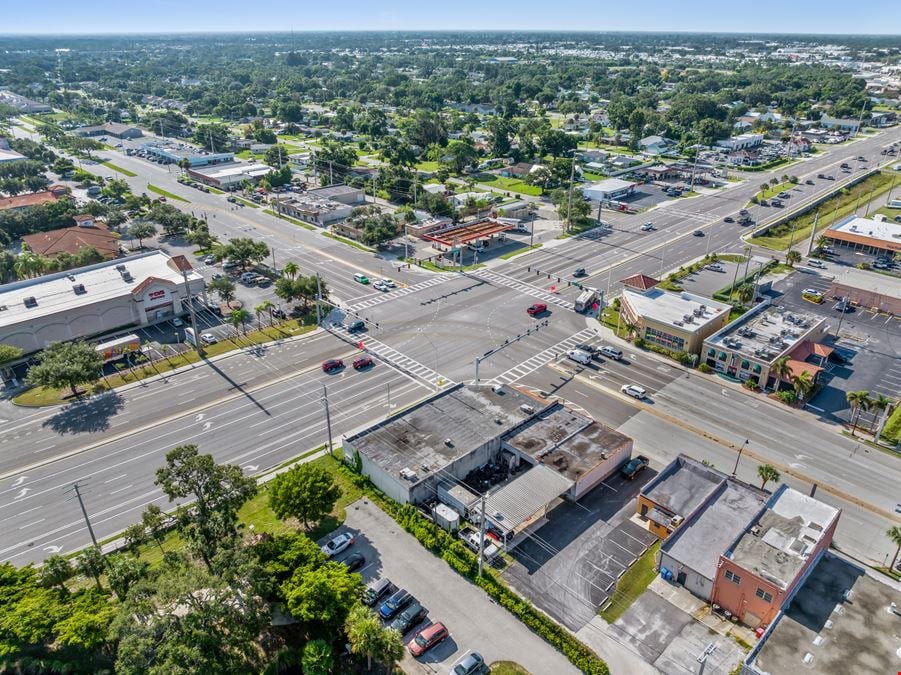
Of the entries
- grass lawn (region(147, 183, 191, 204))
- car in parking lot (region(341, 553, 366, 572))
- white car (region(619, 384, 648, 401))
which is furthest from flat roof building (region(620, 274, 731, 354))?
grass lawn (region(147, 183, 191, 204))

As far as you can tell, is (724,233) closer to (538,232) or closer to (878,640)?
(538,232)

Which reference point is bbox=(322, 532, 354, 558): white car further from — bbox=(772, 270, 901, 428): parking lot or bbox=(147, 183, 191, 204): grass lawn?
bbox=(147, 183, 191, 204): grass lawn

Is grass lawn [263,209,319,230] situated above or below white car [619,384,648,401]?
above

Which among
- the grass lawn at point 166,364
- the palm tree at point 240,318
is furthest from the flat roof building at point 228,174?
the grass lawn at point 166,364

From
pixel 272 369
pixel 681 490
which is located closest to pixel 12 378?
pixel 272 369

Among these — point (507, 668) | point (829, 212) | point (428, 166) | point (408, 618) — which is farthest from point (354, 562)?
point (428, 166)

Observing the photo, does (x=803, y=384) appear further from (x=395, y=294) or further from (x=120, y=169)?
(x=120, y=169)
